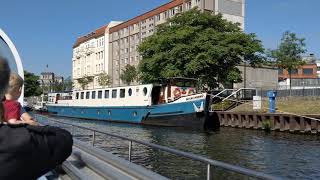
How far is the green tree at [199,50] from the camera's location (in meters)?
51.2

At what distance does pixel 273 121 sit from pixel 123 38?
247 ft

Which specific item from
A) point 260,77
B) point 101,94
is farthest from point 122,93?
point 260,77


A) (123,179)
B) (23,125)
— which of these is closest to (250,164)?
(123,179)

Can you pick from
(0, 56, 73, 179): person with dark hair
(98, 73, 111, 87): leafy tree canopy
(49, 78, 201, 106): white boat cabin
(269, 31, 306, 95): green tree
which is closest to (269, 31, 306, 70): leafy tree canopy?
(269, 31, 306, 95): green tree

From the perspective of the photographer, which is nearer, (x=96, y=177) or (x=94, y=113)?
(x=96, y=177)

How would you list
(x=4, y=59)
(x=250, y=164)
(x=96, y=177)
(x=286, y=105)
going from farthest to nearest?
1. (x=286, y=105)
2. (x=250, y=164)
3. (x=96, y=177)
4. (x=4, y=59)

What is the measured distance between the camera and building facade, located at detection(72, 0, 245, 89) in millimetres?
83312

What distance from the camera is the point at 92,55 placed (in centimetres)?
12531

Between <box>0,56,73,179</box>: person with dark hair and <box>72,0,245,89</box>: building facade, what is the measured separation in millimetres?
76142

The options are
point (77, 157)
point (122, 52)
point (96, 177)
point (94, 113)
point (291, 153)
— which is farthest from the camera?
point (122, 52)

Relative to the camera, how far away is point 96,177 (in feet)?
A: 20.7

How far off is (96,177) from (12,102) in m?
1.48

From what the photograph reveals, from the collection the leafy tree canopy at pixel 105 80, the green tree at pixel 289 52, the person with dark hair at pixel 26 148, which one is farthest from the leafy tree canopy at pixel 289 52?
the person with dark hair at pixel 26 148

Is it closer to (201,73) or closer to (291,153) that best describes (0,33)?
Answer: (291,153)
